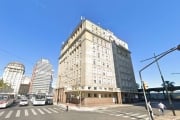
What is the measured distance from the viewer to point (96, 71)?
3681 cm

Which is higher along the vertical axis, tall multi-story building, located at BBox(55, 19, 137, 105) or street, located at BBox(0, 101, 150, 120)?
tall multi-story building, located at BBox(55, 19, 137, 105)

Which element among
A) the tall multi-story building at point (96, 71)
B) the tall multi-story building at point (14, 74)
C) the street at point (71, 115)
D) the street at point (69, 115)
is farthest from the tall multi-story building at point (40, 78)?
the street at point (69, 115)

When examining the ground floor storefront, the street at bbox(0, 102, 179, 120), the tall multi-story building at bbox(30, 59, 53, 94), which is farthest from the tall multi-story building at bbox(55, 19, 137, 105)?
the tall multi-story building at bbox(30, 59, 53, 94)

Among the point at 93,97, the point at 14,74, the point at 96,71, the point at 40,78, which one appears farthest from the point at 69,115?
the point at 14,74

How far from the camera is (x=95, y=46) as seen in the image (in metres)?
40.1

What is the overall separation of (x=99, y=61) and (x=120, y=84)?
12679mm

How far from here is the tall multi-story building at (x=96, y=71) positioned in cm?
3397

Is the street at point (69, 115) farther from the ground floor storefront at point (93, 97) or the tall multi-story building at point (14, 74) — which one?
the tall multi-story building at point (14, 74)

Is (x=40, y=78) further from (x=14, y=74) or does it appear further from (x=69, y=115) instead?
(x=69, y=115)

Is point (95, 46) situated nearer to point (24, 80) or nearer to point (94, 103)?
point (94, 103)

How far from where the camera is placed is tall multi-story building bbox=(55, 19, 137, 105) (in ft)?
111

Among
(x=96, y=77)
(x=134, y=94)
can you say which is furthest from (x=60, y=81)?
(x=134, y=94)

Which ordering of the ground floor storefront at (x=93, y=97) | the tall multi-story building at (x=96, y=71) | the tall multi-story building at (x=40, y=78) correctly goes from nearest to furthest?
the ground floor storefront at (x=93, y=97)
the tall multi-story building at (x=96, y=71)
the tall multi-story building at (x=40, y=78)

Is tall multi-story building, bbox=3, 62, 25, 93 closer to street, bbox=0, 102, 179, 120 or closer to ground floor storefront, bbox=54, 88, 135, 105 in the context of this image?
ground floor storefront, bbox=54, 88, 135, 105
